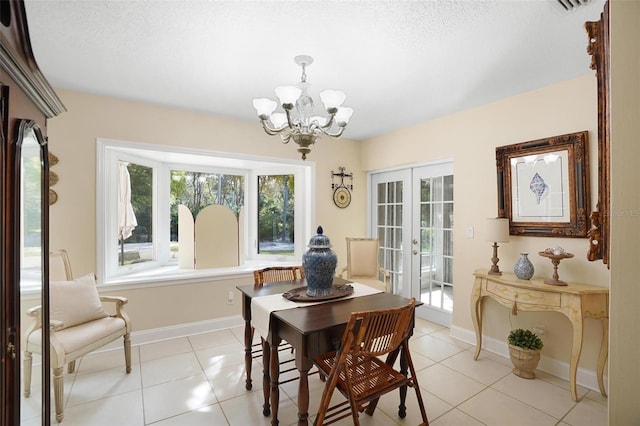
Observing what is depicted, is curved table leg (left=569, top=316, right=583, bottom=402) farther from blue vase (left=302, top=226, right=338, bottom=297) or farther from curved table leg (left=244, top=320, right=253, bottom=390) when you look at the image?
curved table leg (left=244, top=320, right=253, bottom=390)

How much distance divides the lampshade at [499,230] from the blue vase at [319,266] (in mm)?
1583

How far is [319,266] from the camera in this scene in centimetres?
210

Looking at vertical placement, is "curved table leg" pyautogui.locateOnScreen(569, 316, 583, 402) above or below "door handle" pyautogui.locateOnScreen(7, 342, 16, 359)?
below

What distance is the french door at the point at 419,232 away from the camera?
3.62 m

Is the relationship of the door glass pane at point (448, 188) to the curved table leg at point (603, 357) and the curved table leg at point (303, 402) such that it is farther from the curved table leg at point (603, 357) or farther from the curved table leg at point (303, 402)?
the curved table leg at point (303, 402)

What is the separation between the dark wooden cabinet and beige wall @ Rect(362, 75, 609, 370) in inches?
131

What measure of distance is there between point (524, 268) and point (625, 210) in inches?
73.9

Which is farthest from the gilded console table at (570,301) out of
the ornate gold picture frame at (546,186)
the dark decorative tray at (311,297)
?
the dark decorative tray at (311,297)

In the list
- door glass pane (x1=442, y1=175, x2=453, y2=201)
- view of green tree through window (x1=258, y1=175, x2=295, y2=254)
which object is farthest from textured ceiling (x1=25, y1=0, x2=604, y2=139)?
view of green tree through window (x1=258, y1=175, x2=295, y2=254)

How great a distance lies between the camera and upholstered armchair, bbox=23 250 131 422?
193cm

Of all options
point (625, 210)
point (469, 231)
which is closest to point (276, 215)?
point (469, 231)

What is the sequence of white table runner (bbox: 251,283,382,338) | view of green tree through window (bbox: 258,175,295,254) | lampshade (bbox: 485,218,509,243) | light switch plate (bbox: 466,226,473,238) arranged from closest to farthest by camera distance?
white table runner (bbox: 251,283,382,338), lampshade (bbox: 485,218,509,243), light switch plate (bbox: 466,226,473,238), view of green tree through window (bbox: 258,175,295,254)

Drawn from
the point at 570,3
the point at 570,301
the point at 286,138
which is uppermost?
the point at 570,3

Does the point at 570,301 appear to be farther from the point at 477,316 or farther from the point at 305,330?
the point at 305,330
